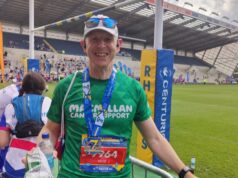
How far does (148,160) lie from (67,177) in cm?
358

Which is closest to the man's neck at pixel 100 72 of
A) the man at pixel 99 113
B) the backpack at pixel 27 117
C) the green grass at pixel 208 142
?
the man at pixel 99 113

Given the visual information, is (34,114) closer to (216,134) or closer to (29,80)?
(29,80)

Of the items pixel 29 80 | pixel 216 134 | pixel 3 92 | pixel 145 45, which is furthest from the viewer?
pixel 145 45

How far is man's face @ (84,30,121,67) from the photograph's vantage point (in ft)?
6.21

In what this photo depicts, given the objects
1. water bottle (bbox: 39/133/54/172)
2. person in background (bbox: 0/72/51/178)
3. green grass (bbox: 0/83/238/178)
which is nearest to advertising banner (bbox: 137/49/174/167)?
green grass (bbox: 0/83/238/178)

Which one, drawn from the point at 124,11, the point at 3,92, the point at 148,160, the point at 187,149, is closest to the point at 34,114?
the point at 3,92

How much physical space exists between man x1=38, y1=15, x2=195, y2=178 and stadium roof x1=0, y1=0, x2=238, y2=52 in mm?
20360

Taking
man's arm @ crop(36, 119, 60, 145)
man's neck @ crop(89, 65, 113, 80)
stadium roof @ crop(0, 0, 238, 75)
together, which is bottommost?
man's arm @ crop(36, 119, 60, 145)

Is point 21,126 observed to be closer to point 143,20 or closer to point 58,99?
point 58,99

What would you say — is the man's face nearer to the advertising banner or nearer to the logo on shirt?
the logo on shirt

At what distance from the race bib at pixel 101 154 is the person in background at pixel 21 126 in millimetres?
1014

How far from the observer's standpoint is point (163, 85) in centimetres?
503

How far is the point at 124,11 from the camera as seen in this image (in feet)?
118

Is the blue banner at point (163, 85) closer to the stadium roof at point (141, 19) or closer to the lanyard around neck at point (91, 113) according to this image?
the lanyard around neck at point (91, 113)
